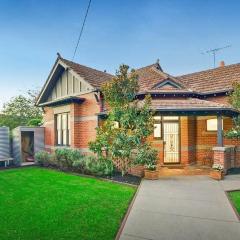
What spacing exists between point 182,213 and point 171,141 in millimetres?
8454

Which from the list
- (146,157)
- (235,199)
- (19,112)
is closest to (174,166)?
(146,157)

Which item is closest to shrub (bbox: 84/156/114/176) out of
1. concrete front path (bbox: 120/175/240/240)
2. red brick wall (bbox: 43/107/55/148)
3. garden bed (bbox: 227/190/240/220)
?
concrete front path (bbox: 120/175/240/240)

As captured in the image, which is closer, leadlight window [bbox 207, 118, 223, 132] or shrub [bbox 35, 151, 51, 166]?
leadlight window [bbox 207, 118, 223, 132]

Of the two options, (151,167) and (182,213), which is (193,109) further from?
(182,213)

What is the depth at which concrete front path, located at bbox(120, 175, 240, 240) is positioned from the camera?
5.59 meters

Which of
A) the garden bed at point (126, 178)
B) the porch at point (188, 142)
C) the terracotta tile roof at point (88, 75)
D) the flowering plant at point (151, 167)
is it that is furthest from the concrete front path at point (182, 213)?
the terracotta tile roof at point (88, 75)

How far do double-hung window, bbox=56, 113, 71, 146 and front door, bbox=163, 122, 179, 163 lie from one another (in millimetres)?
6355

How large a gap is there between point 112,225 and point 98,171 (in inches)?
252

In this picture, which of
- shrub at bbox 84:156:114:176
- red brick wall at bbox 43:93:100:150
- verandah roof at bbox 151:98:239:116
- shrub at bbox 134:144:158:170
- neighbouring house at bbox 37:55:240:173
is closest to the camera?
shrub at bbox 134:144:158:170

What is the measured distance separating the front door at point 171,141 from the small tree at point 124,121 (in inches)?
143

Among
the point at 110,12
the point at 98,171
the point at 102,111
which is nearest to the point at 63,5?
the point at 110,12

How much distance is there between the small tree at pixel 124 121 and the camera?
37.2ft

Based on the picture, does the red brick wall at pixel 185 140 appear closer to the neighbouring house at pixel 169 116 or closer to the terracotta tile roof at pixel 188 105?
the neighbouring house at pixel 169 116

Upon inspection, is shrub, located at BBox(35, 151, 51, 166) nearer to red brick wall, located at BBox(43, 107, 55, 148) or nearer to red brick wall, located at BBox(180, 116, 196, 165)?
red brick wall, located at BBox(43, 107, 55, 148)
